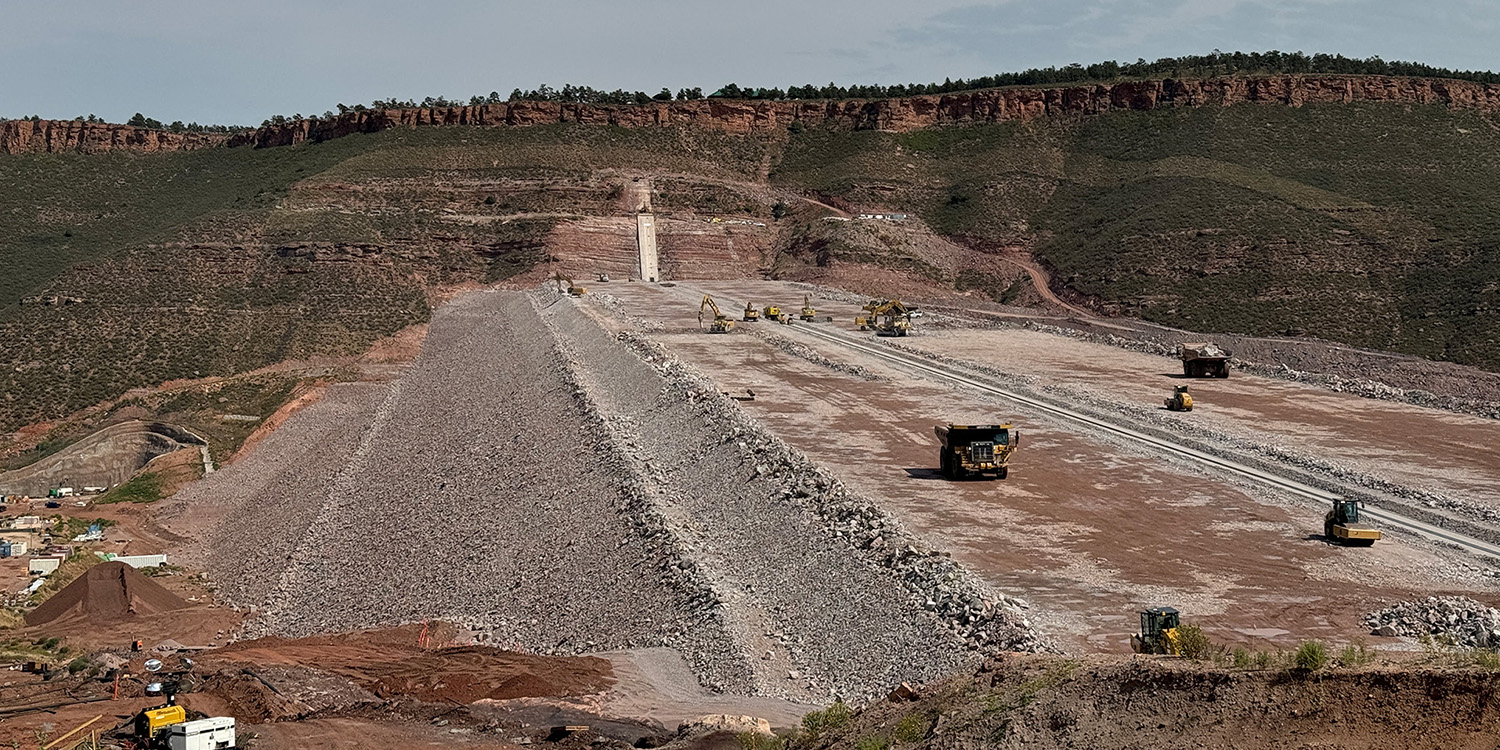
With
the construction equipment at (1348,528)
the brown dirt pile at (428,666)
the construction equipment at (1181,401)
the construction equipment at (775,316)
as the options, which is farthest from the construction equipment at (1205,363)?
the brown dirt pile at (428,666)

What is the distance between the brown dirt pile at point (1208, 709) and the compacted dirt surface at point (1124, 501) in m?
8.19

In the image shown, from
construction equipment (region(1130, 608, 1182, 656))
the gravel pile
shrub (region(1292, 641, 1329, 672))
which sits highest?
shrub (region(1292, 641, 1329, 672))

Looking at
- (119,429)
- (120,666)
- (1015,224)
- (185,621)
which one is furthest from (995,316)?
(120,666)

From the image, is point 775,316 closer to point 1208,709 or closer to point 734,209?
point 734,209

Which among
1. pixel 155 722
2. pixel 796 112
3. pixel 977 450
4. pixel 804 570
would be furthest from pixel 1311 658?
pixel 796 112

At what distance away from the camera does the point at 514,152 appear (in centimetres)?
10381

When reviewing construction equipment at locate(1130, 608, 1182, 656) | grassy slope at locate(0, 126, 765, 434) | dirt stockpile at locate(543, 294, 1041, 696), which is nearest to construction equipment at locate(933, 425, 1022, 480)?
dirt stockpile at locate(543, 294, 1041, 696)

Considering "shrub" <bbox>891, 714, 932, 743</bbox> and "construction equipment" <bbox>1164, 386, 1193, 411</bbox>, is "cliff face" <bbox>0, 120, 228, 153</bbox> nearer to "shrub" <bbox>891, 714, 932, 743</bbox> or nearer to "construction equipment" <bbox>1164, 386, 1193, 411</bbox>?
"construction equipment" <bbox>1164, 386, 1193, 411</bbox>

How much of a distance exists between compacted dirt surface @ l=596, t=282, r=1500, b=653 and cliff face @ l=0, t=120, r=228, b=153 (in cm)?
8657

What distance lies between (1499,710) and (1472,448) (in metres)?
28.9

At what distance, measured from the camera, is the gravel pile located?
59.3 feet

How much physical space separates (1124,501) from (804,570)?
8.75 metres

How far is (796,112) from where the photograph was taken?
391 feet

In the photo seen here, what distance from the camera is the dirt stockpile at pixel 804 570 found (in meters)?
17.5
